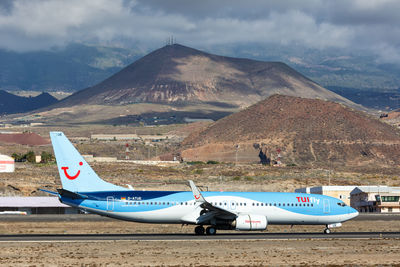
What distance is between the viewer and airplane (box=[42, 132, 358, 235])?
2281 inches

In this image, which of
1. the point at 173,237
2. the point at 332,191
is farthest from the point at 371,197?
the point at 173,237

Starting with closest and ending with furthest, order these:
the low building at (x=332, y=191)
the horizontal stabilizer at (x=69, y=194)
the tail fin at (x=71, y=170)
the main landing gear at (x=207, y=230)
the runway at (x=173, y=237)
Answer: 1. the runway at (x=173, y=237)
2. the horizontal stabilizer at (x=69, y=194)
3. the tail fin at (x=71, y=170)
4. the main landing gear at (x=207, y=230)
5. the low building at (x=332, y=191)

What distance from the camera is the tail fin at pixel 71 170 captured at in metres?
58.5

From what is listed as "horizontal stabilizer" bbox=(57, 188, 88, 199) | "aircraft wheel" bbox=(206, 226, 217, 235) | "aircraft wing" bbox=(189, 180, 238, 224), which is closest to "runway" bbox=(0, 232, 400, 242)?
"aircraft wheel" bbox=(206, 226, 217, 235)

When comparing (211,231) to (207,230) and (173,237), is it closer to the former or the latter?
(207,230)

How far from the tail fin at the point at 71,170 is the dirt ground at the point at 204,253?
23.5 feet

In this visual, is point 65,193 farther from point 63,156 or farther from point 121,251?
point 121,251

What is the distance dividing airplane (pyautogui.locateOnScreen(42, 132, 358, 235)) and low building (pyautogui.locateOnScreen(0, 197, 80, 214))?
154 feet

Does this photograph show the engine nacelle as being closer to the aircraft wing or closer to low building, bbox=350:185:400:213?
the aircraft wing

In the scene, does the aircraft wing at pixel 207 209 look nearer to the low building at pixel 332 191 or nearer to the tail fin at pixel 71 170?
the tail fin at pixel 71 170

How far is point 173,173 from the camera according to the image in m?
159

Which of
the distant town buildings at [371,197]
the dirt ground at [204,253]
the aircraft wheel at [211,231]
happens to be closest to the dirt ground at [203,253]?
the dirt ground at [204,253]

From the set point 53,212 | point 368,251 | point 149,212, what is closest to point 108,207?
point 149,212

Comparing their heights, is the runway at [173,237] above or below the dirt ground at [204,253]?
above
